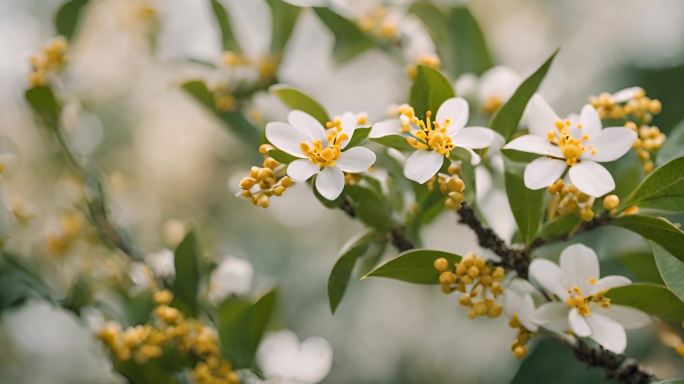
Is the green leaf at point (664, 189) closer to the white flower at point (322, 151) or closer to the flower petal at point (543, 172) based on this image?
the flower petal at point (543, 172)

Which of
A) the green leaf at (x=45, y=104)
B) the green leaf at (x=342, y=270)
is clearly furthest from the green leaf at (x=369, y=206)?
the green leaf at (x=45, y=104)

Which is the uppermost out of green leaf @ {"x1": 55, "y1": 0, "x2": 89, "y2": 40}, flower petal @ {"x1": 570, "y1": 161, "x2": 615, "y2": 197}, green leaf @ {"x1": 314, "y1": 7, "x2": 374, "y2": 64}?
green leaf @ {"x1": 55, "y1": 0, "x2": 89, "y2": 40}

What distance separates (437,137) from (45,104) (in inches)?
16.2

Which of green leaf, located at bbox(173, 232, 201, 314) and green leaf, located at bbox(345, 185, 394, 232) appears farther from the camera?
green leaf, located at bbox(173, 232, 201, 314)

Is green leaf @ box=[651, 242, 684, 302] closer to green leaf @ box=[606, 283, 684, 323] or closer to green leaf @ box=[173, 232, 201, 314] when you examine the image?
green leaf @ box=[606, 283, 684, 323]

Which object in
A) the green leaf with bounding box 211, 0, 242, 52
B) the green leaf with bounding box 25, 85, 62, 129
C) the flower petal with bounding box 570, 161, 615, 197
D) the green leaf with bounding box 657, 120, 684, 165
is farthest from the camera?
the green leaf with bounding box 211, 0, 242, 52

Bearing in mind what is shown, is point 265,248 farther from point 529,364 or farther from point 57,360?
point 529,364

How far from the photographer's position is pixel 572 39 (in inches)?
55.3

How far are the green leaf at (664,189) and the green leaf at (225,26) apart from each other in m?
0.47

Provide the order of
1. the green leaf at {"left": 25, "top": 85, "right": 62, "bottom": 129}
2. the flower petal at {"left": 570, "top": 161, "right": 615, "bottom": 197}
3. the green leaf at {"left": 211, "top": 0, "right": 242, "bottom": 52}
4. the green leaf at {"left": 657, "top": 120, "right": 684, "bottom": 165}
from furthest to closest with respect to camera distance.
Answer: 1. the green leaf at {"left": 211, "top": 0, "right": 242, "bottom": 52}
2. the green leaf at {"left": 25, "top": 85, "right": 62, "bottom": 129}
3. the green leaf at {"left": 657, "top": 120, "right": 684, "bottom": 165}
4. the flower petal at {"left": 570, "top": 161, "right": 615, "bottom": 197}

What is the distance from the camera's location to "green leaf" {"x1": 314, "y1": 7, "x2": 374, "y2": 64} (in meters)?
0.80

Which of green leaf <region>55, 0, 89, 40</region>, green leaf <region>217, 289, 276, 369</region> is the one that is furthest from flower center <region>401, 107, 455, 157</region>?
green leaf <region>55, 0, 89, 40</region>

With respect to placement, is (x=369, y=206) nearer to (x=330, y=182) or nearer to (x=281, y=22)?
(x=330, y=182)

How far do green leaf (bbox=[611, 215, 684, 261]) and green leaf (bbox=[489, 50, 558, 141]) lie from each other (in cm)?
10
